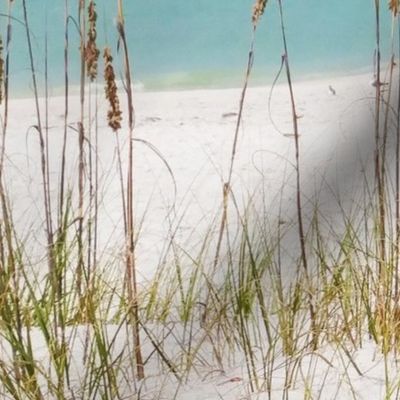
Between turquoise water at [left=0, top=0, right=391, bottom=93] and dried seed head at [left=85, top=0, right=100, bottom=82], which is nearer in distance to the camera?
dried seed head at [left=85, top=0, right=100, bottom=82]

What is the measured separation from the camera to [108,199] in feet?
7.36

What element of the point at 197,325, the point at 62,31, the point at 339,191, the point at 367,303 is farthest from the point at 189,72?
A: the point at 367,303

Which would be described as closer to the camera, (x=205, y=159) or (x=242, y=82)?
(x=242, y=82)

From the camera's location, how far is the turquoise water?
7.34 ft

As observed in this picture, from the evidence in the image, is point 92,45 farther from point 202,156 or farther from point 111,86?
point 202,156

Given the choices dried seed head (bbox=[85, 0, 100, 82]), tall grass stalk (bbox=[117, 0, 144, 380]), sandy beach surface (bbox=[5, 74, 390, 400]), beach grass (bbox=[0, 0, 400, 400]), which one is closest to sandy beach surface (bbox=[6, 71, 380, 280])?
sandy beach surface (bbox=[5, 74, 390, 400])

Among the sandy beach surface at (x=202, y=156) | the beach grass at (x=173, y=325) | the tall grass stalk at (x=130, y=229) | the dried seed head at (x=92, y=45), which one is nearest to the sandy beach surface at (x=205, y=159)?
the sandy beach surface at (x=202, y=156)

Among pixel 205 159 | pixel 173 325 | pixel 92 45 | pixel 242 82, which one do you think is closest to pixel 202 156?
pixel 205 159

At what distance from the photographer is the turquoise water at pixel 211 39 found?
2238 millimetres

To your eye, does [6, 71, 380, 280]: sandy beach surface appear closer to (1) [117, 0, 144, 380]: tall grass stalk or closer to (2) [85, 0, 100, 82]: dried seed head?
(1) [117, 0, 144, 380]: tall grass stalk

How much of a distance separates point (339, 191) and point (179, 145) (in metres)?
0.42

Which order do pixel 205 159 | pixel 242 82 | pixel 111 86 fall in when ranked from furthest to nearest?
pixel 205 159
pixel 242 82
pixel 111 86

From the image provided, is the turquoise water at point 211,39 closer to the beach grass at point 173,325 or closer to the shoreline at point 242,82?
the shoreline at point 242,82

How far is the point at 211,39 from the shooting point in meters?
2.26
